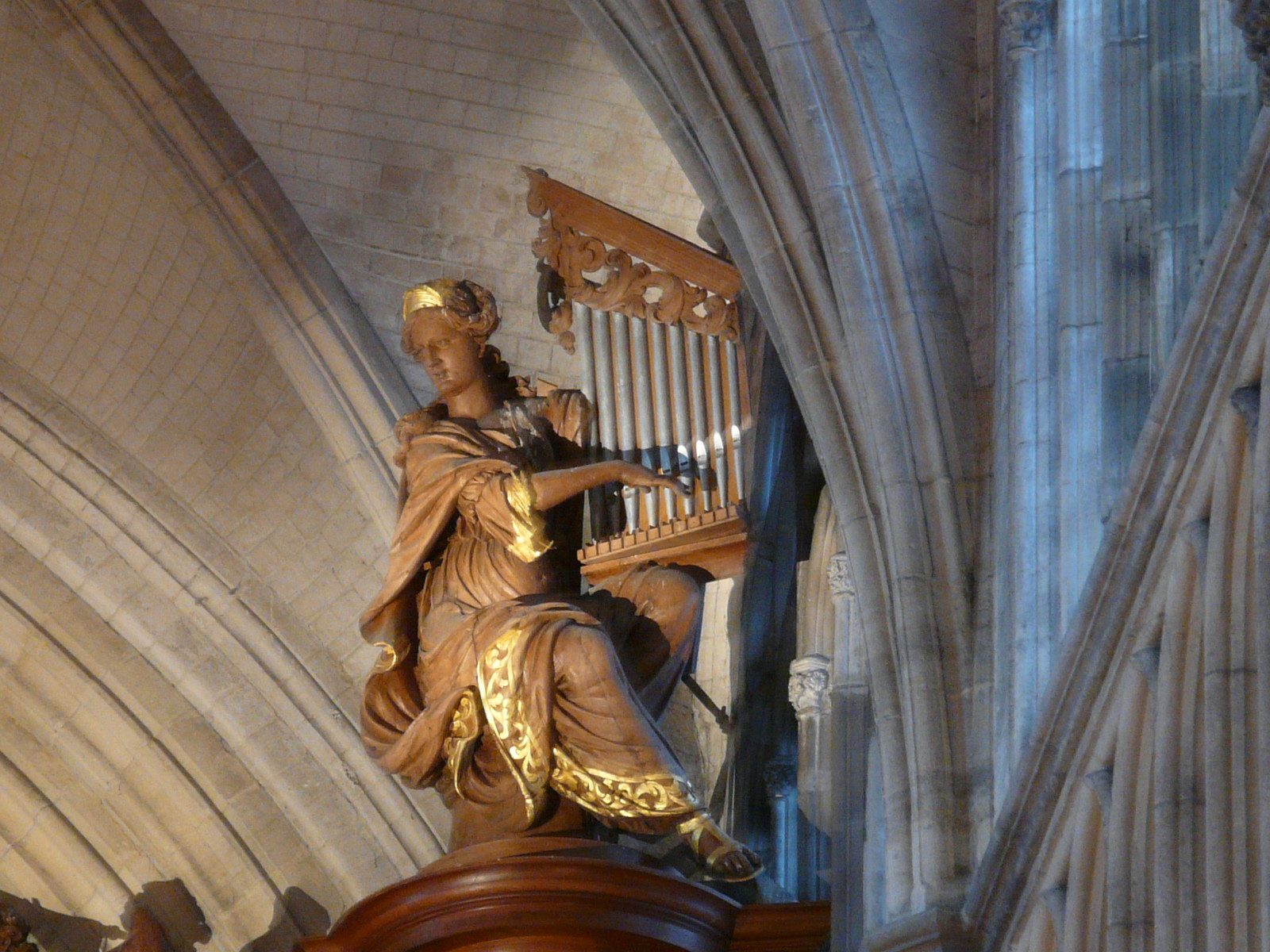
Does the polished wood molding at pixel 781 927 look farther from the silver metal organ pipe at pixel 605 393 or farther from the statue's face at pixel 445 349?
the statue's face at pixel 445 349

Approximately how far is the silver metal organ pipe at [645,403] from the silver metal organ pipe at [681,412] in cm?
7

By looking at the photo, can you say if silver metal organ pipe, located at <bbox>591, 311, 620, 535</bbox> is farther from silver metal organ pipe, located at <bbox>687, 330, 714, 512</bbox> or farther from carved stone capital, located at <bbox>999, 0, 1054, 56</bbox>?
carved stone capital, located at <bbox>999, 0, 1054, 56</bbox>

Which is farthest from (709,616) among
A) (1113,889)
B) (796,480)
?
(1113,889)

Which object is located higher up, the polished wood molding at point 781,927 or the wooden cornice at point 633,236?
the wooden cornice at point 633,236

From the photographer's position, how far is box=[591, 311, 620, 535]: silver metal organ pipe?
7.75m

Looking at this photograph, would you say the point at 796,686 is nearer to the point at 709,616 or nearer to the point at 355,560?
the point at 709,616

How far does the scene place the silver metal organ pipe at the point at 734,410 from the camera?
775cm

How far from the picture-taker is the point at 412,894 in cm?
646

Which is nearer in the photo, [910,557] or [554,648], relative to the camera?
[910,557]

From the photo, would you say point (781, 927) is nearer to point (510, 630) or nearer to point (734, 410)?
point (510, 630)

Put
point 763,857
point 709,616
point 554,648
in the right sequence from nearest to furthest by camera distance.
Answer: point 554,648
point 763,857
point 709,616

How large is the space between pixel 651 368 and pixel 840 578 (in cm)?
89

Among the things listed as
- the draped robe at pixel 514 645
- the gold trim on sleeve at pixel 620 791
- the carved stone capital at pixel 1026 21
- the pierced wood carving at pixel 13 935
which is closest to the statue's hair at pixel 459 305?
the draped robe at pixel 514 645

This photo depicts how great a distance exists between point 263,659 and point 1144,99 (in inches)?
220
